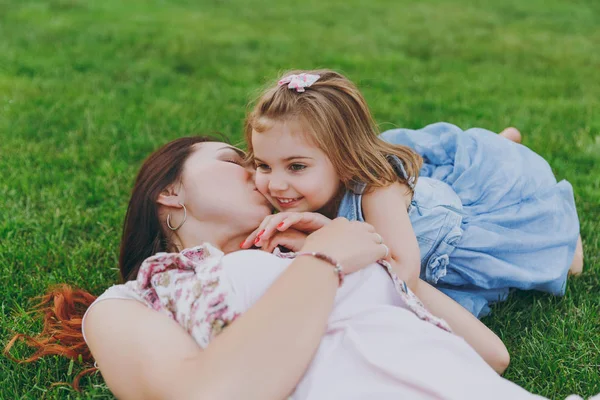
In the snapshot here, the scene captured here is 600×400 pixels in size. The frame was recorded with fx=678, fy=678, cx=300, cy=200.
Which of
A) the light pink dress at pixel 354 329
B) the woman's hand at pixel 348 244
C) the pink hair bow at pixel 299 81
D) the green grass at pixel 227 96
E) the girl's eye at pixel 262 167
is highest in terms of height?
the pink hair bow at pixel 299 81

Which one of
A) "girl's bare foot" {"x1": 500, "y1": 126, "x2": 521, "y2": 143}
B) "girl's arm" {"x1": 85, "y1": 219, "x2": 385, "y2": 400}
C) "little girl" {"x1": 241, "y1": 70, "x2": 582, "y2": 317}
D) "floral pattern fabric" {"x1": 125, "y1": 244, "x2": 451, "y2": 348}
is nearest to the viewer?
"girl's arm" {"x1": 85, "y1": 219, "x2": 385, "y2": 400}

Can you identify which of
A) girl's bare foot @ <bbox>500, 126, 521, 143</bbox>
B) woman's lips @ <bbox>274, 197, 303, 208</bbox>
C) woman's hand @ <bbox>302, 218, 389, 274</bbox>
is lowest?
girl's bare foot @ <bbox>500, 126, 521, 143</bbox>

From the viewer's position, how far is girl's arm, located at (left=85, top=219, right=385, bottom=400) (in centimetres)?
197

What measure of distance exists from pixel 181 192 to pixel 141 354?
99 centimetres

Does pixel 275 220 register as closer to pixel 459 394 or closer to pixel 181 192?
pixel 181 192

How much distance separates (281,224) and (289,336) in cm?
82

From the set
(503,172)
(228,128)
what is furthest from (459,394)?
(228,128)

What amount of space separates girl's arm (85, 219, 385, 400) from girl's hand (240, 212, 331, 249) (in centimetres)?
38

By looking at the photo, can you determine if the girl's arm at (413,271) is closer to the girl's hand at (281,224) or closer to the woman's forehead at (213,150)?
the girl's hand at (281,224)

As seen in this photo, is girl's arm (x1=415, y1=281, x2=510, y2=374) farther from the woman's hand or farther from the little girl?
the woman's hand

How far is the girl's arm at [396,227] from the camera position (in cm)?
284

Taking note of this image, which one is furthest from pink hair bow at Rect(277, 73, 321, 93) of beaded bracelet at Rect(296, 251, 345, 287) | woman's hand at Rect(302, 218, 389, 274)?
beaded bracelet at Rect(296, 251, 345, 287)

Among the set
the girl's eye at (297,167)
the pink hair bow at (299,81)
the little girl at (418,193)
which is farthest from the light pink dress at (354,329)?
the pink hair bow at (299,81)

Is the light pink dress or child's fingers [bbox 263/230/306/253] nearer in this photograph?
the light pink dress
